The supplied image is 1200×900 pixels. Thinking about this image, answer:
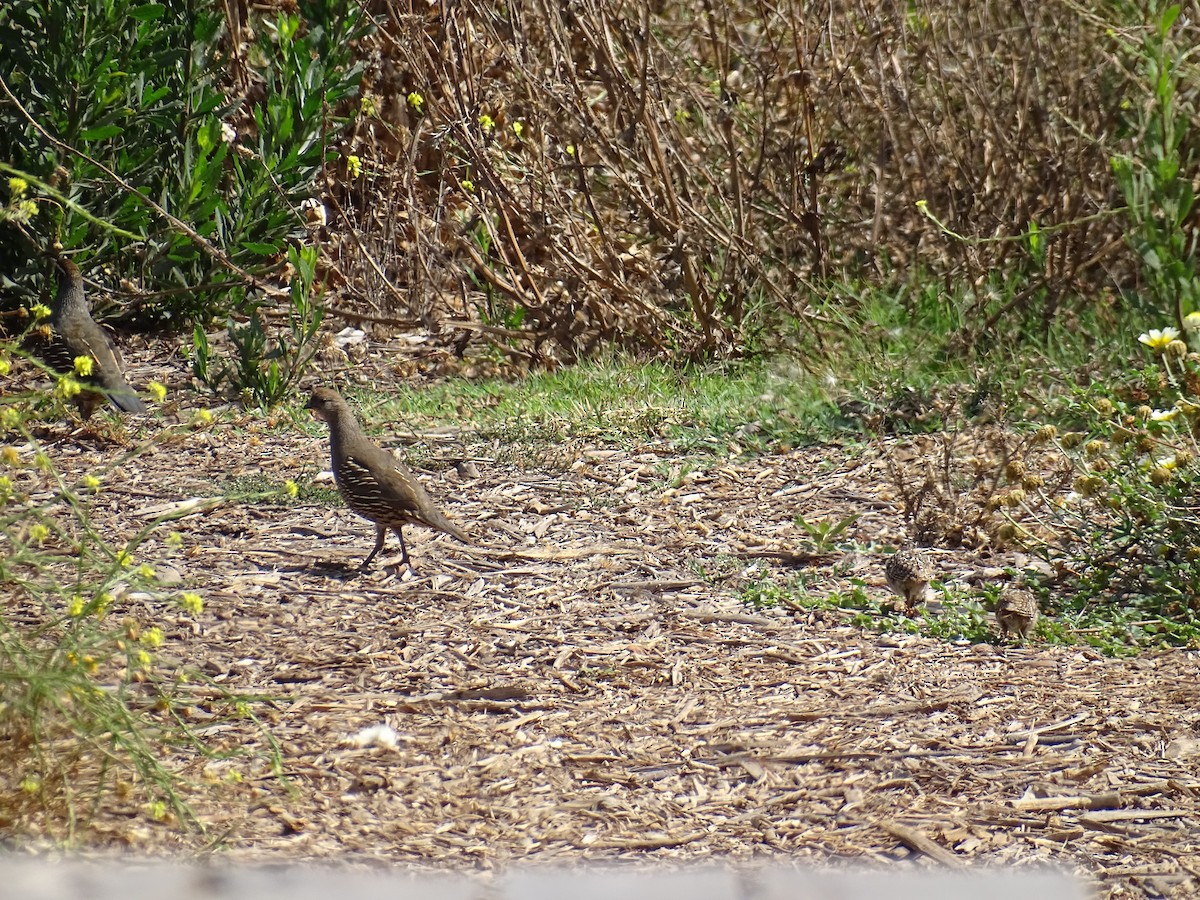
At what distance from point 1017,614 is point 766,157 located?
410 centimetres

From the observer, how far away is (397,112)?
10078 millimetres

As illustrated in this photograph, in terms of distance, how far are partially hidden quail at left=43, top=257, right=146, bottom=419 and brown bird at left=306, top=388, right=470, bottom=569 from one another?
193cm

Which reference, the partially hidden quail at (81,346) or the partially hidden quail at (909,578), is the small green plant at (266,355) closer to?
the partially hidden quail at (81,346)

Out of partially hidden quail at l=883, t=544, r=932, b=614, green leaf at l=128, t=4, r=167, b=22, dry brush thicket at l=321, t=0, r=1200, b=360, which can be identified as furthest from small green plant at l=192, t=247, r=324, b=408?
partially hidden quail at l=883, t=544, r=932, b=614

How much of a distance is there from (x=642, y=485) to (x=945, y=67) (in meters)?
3.23

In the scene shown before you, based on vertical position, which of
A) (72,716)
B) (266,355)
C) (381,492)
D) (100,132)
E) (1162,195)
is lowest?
(266,355)

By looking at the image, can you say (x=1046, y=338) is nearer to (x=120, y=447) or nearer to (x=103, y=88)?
(x=120, y=447)

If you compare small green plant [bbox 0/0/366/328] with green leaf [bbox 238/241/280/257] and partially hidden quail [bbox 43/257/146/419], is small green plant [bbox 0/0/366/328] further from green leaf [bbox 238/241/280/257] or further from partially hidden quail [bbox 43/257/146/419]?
partially hidden quail [bbox 43/257/146/419]

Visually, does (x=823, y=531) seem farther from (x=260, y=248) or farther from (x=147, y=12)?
(x=147, y=12)

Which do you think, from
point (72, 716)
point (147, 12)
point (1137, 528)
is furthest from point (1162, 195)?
point (147, 12)

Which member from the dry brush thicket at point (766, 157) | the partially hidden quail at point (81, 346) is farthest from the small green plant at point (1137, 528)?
the partially hidden quail at point (81, 346)

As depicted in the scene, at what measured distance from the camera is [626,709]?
442 centimetres

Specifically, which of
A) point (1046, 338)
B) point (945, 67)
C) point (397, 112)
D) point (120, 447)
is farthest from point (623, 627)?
point (397, 112)

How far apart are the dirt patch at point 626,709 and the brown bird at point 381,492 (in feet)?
0.58
